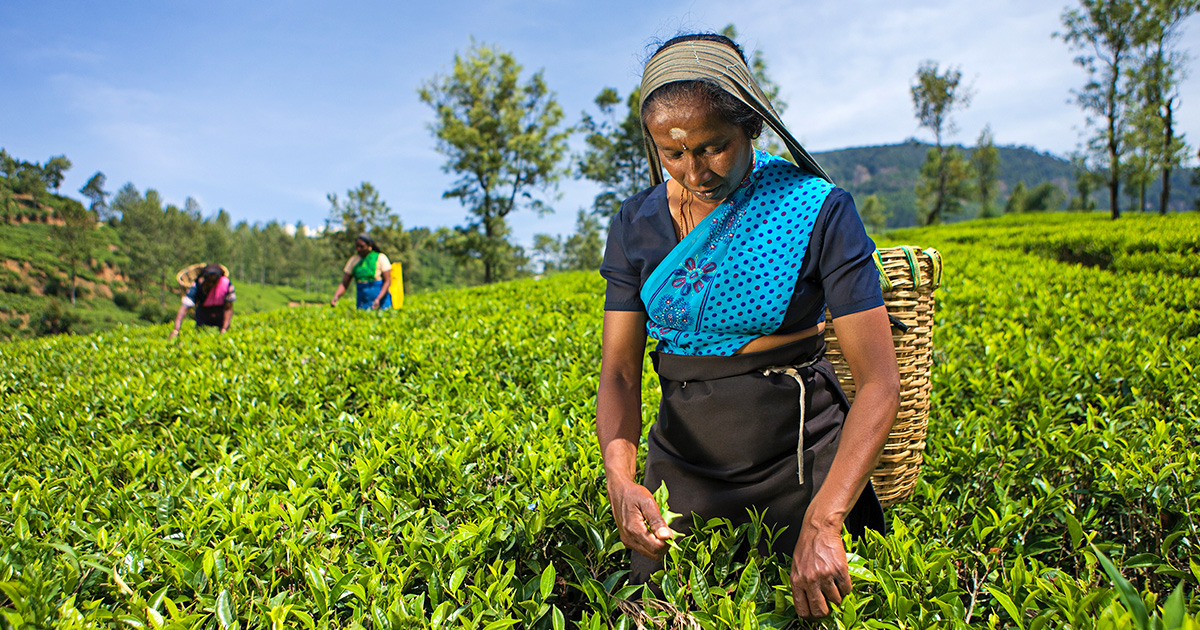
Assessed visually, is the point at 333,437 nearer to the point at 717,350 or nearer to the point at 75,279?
the point at 717,350

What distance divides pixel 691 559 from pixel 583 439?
3.04ft

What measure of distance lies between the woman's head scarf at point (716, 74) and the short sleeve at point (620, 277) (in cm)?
30

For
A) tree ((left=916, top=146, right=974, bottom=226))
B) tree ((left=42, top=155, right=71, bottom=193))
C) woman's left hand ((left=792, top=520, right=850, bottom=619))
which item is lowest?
woman's left hand ((left=792, top=520, right=850, bottom=619))

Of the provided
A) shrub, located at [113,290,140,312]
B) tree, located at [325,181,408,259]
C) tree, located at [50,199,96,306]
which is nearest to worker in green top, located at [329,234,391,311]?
tree, located at [325,181,408,259]

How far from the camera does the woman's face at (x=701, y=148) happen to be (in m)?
1.35

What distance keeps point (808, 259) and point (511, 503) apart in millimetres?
1161

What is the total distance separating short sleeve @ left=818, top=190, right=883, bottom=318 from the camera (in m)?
1.28

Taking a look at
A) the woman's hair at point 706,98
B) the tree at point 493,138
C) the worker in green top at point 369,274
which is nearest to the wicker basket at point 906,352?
the woman's hair at point 706,98

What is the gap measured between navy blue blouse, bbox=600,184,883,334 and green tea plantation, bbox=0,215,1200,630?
0.58 metres

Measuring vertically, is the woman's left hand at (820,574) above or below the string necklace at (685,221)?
below

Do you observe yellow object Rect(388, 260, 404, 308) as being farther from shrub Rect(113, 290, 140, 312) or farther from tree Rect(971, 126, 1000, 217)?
shrub Rect(113, 290, 140, 312)

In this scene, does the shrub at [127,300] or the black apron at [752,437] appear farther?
the shrub at [127,300]

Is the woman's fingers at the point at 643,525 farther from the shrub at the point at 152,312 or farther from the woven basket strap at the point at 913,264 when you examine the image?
the shrub at the point at 152,312

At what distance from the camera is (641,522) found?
138 cm
